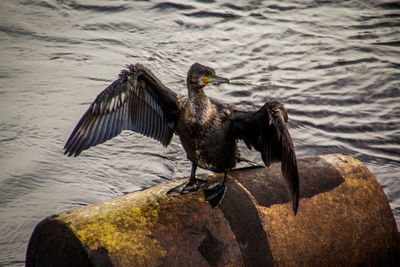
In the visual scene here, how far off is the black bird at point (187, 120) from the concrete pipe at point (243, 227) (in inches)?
8.3

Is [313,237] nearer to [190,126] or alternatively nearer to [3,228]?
[190,126]

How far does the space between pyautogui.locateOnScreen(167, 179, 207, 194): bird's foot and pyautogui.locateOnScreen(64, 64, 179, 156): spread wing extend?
66 cm

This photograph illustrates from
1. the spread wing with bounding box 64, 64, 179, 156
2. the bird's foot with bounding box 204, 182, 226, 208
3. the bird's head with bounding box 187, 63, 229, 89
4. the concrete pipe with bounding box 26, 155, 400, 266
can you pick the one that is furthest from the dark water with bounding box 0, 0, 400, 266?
the bird's foot with bounding box 204, 182, 226, 208

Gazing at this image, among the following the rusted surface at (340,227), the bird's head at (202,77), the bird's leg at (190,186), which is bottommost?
the rusted surface at (340,227)

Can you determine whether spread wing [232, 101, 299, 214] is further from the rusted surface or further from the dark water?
the dark water

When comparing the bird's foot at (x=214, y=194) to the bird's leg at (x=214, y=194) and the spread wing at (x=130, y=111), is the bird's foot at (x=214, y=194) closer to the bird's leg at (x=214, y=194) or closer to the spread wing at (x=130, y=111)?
the bird's leg at (x=214, y=194)

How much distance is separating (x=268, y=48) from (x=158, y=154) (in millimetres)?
3020

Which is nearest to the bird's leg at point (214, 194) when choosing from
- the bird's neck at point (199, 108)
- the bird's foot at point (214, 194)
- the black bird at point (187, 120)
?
Answer: the bird's foot at point (214, 194)

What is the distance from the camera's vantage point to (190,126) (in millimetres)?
3189

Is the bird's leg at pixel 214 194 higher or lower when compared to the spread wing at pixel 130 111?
lower

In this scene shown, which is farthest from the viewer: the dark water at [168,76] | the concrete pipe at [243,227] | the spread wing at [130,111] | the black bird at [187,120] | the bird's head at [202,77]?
the dark water at [168,76]

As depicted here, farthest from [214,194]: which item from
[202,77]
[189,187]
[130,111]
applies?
[130,111]

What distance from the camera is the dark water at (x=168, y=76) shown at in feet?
16.0

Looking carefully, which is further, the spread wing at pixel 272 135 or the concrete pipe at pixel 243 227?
the spread wing at pixel 272 135
